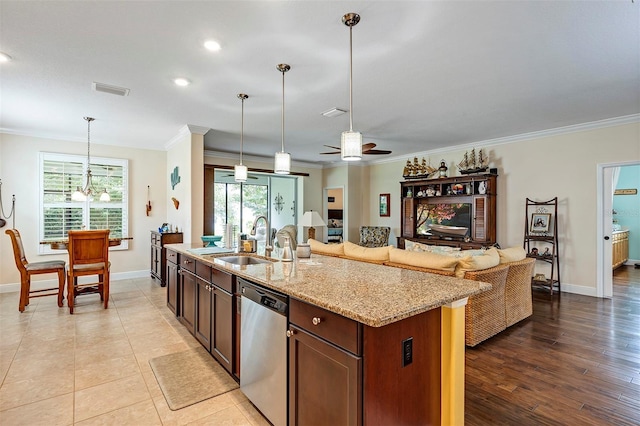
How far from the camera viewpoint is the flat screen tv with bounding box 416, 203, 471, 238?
6191 millimetres

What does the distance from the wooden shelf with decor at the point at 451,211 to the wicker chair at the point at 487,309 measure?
259 cm

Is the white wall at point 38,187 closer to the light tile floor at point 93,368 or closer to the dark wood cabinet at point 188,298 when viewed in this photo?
the light tile floor at point 93,368

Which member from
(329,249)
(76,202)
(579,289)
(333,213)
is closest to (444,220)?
(579,289)

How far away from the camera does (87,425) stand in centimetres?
195

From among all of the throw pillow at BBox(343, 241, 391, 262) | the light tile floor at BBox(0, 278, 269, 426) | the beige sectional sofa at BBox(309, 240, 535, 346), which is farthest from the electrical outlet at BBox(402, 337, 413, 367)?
the throw pillow at BBox(343, 241, 391, 262)

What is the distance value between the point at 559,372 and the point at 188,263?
3416mm

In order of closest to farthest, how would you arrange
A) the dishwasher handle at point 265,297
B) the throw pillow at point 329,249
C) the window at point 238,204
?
the dishwasher handle at point 265,297
the throw pillow at point 329,249
the window at point 238,204

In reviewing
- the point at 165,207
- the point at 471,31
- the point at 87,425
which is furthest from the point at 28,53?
the point at 165,207

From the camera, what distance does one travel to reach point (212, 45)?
2.55m

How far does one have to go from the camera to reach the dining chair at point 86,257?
4066mm

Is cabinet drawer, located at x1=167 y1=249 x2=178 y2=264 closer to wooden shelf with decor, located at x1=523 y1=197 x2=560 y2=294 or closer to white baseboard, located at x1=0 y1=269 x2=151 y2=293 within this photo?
white baseboard, located at x1=0 y1=269 x2=151 y2=293

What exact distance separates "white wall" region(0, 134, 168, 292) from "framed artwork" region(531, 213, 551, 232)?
6.83 metres

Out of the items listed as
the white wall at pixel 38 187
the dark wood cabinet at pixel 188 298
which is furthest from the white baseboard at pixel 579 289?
the white wall at pixel 38 187

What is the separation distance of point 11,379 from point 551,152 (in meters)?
7.13
